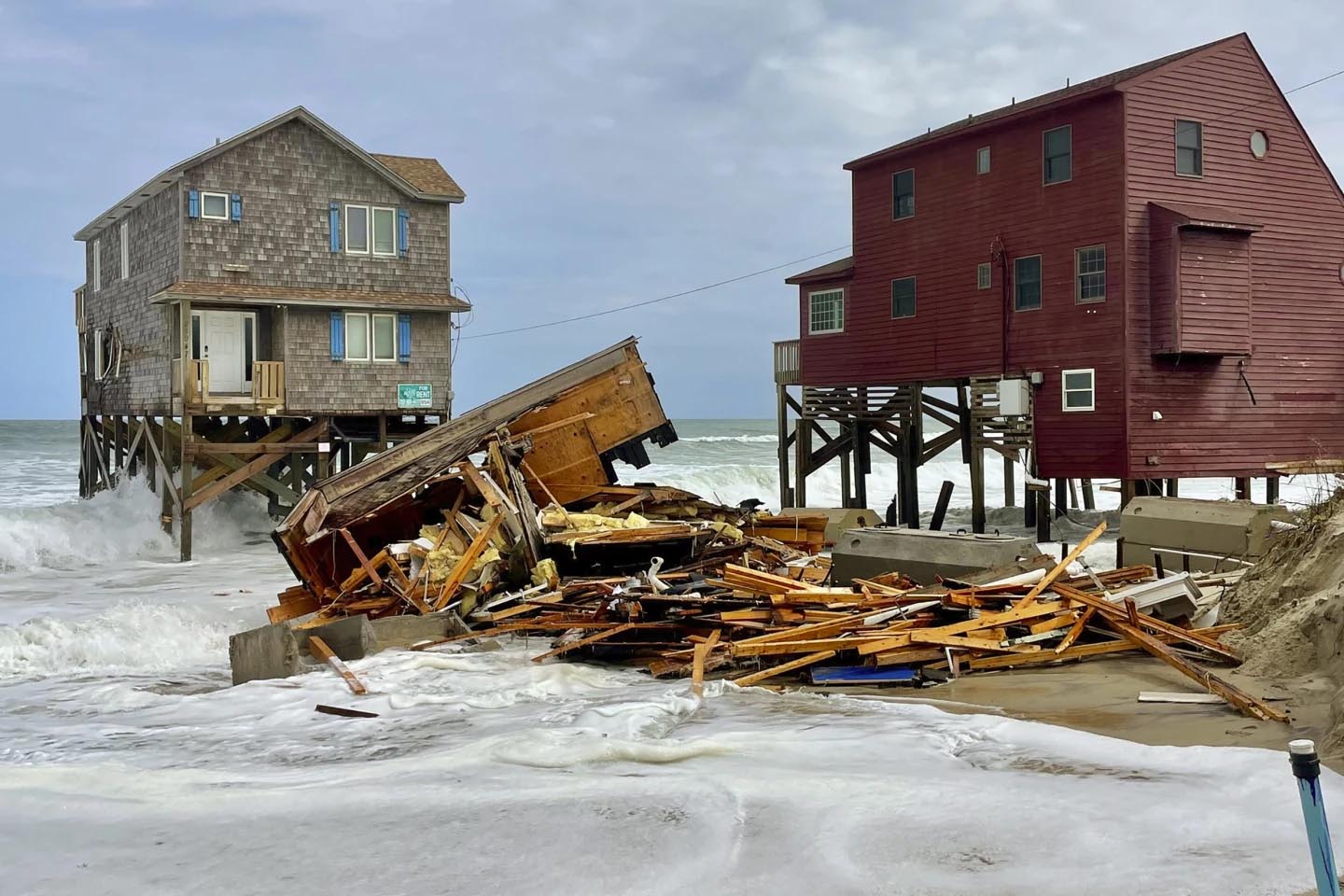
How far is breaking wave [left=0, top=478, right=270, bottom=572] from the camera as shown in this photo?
1082 inches

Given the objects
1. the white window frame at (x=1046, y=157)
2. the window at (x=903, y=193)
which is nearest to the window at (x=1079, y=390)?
the white window frame at (x=1046, y=157)

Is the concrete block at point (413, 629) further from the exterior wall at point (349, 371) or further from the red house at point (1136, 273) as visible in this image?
the exterior wall at point (349, 371)

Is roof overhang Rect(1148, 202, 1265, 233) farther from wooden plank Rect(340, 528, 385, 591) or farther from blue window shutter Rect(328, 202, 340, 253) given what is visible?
blue window shutter Rect(328, 202, 340, 253)

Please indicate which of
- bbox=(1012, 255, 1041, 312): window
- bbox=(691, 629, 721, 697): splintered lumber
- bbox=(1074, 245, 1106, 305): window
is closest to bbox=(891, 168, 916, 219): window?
bbox=(1012, 255, 1041, 312): window

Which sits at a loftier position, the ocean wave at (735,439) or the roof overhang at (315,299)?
the roof overhang at (315,299)

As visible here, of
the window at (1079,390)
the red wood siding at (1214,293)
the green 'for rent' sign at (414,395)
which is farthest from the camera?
the green 'for rent' sign at (414,395)

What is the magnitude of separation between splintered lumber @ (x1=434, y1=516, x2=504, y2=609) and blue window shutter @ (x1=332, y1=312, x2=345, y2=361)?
15.3 meters

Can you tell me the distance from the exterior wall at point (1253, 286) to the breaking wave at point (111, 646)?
59.4 feet

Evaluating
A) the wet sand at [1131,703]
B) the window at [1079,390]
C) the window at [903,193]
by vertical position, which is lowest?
the wet sand at [1131,703]

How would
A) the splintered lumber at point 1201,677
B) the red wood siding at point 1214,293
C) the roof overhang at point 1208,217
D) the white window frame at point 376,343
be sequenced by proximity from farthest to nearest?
the white window frame at point 376,343, the red wood siding at point 1214,293, the roof overhang at point 1208,217, the splintered lumber at point 1201,677

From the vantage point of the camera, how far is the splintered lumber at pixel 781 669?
399 inches

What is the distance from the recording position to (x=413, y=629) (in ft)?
42.3

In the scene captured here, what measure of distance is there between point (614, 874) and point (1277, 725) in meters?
4.46

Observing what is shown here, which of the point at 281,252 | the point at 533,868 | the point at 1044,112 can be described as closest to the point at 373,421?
the point at 281,252
